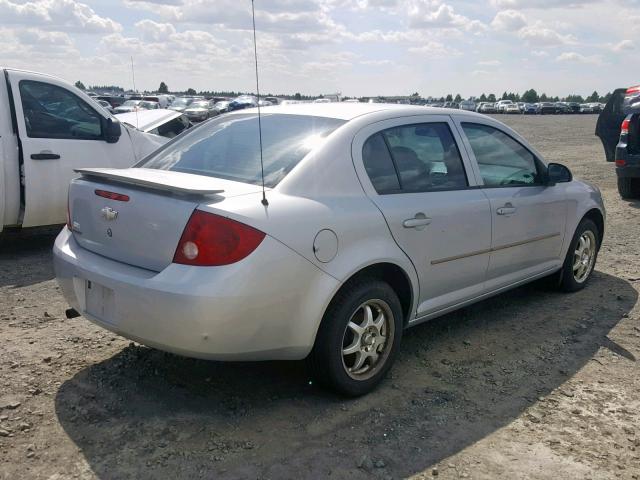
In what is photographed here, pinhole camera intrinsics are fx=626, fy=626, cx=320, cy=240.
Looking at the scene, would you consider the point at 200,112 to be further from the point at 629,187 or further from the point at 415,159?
the point at 415,159

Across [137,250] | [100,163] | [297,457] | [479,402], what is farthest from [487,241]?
[100,163]

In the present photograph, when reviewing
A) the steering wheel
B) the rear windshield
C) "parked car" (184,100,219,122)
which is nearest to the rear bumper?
the rear windshield

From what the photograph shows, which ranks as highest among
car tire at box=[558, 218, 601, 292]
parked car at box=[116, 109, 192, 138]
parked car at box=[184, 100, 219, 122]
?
parked car at box=[184, 100, 219, 122]

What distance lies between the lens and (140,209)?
319cm

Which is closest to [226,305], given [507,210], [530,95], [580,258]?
[507,210]

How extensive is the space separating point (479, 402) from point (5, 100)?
5.36 metres

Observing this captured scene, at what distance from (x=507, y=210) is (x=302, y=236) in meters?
1.92

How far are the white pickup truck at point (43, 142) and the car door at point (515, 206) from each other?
4238 mm

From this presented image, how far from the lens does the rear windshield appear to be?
3.46 m

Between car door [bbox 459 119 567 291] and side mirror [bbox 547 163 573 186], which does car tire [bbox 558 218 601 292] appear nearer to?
car door [bbox 459 119 567 291]

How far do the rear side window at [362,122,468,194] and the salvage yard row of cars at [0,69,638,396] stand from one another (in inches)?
0.4

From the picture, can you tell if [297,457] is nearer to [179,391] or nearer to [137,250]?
[179,391]

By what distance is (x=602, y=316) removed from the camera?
195 inches

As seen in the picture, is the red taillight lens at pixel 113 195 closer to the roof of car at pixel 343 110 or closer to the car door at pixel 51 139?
the roof of car at pixel 343 110
